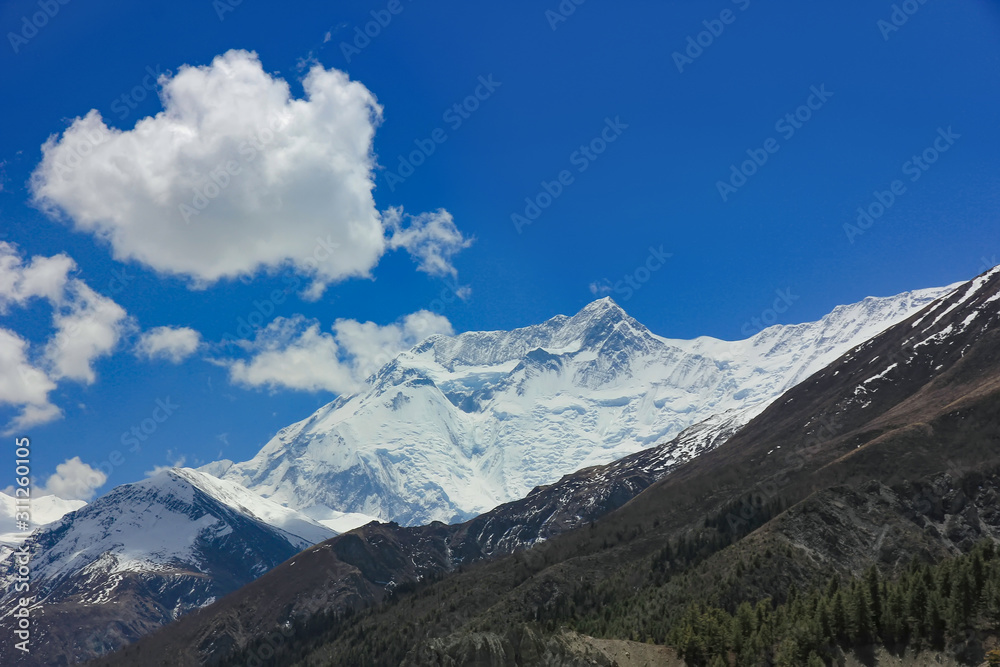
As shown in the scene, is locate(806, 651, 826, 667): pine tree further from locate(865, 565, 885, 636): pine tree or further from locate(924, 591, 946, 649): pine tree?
locate(924, 591, 946, 649): pine tree

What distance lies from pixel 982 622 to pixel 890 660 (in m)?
15.2

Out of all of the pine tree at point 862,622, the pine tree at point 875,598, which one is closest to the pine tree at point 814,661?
the pine tree at point 862,622

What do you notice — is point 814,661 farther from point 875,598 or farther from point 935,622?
point 935,622

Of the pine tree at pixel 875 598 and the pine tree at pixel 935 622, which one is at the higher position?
the pine tree at pixel 875 598

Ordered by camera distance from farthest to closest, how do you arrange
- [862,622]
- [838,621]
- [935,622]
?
[838,621] < [862,622] < [935,622]

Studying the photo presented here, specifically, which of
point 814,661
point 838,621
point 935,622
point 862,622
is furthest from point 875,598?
point 814,661

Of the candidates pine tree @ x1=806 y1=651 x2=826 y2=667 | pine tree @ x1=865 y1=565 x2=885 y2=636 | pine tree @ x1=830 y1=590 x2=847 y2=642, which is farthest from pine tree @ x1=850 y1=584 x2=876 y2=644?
pine tree @ x1=806 y1=651 x2=826 y2=667

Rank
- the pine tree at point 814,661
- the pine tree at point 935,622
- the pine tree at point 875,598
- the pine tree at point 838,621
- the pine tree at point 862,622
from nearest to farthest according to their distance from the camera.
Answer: the pine tree at point 814,661 → the pine tree at point 935,622 → the pine tree at point 862,622 → the pine tree at point 875,598 → the pine tree at point 838,621

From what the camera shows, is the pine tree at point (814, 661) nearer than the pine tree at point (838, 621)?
Yes

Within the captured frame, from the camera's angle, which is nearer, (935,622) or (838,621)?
(935,622)

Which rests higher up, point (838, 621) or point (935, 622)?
point (838, 621)

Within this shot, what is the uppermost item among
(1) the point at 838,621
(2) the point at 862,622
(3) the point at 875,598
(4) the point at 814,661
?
(3) the point at 875,598

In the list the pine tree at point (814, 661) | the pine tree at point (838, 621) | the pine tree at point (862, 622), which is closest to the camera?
the pine tree at point (814, 661)

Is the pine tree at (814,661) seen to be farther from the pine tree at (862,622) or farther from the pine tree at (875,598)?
the pine tree at (875,598)
